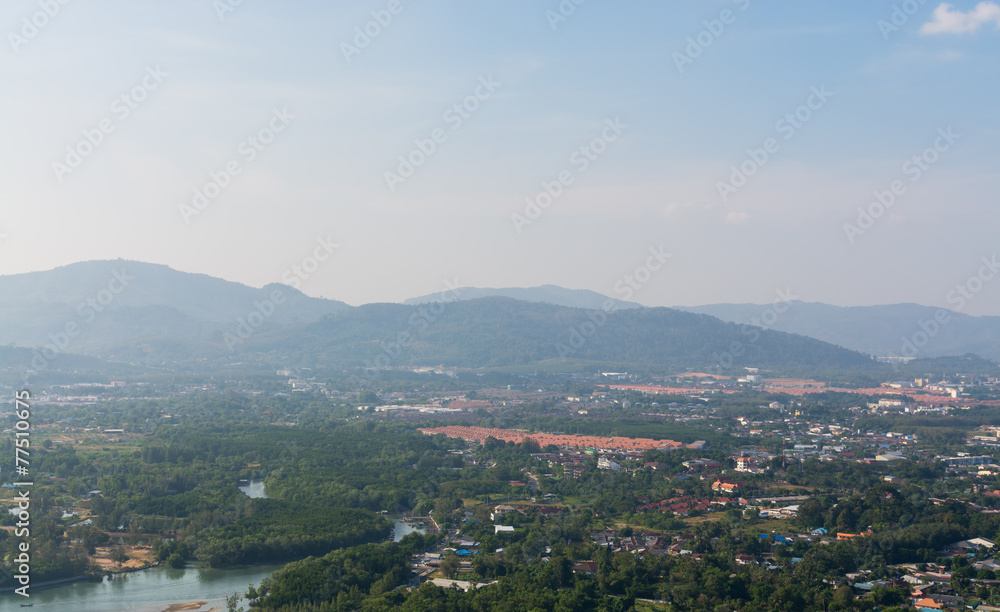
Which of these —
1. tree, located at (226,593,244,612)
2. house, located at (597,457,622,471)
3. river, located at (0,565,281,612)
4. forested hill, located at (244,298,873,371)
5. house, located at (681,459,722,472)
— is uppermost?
forested hill, located at (244,298,873,371)

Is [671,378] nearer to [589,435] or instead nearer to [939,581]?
[589,435]

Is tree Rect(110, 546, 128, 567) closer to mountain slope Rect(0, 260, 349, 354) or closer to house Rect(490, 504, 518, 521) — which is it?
house Rect(490, 504, 518, 521)

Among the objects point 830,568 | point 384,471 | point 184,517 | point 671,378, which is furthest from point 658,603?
Answer: point 671,378

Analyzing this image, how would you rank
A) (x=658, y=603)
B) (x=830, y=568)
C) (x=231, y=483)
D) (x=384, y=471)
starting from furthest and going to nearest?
(x=384, y=471), (x=231, y=483), (x=830, y=568), (x=658, y=603)

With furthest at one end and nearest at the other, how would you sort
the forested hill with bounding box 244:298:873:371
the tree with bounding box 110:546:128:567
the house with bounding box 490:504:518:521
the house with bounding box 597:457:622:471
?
the forested hill with bounding box 244:298:873:371 < the house with bounding box 597:457:622:471 < the house with bounding box 490:504:518:521 < the tree with bounding box 110:546:128:567

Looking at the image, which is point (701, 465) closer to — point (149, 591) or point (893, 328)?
point (149, 591)

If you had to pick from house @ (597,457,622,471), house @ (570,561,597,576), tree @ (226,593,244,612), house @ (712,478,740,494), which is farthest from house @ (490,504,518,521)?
tree @ (226,593,244,612)

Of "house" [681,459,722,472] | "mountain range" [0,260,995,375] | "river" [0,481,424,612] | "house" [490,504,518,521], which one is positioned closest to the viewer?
"river" [0,481,424,612]
